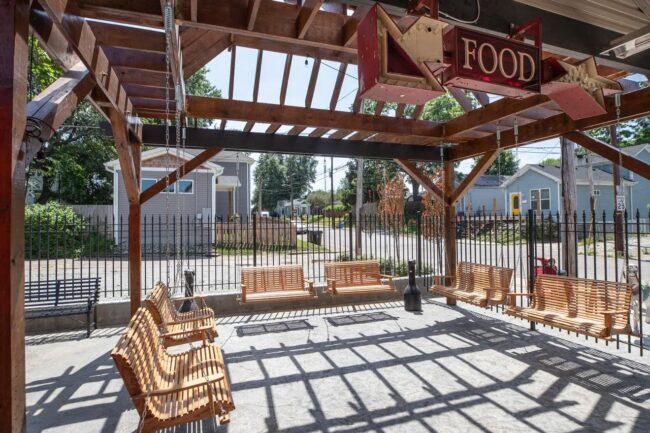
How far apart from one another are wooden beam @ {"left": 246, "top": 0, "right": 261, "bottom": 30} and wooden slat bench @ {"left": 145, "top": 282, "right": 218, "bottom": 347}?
9.61 ft

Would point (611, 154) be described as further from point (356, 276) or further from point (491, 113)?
point (356, 276)

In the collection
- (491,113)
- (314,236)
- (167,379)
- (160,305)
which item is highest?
(491,113)

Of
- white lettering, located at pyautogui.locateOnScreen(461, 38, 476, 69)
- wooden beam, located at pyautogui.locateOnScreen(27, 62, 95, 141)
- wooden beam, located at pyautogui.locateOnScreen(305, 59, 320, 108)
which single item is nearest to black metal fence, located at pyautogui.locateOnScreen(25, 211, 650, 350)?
wooden beam, located at pyautogui.locateOnScreen(27, 62, 95, 141)

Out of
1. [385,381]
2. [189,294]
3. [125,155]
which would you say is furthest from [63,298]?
[385,381]

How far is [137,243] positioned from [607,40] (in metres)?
6.08

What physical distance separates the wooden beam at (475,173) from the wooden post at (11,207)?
21.9 feet

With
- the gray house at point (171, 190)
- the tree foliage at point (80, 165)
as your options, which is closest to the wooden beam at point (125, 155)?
the gray house at point (171, 190)

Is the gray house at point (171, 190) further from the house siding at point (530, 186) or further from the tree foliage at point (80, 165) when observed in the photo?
the house siding at point (530, 186)

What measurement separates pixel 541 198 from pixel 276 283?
24.7 m

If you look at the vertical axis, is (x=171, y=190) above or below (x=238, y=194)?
below

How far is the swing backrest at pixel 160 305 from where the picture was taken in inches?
163

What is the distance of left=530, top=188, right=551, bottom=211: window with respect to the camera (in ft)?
83.7

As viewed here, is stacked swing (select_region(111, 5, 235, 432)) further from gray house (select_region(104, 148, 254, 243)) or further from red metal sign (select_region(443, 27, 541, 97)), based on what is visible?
gray house (select_region(104, 148, 254, 243))

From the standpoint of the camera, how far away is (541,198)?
25.8 m
